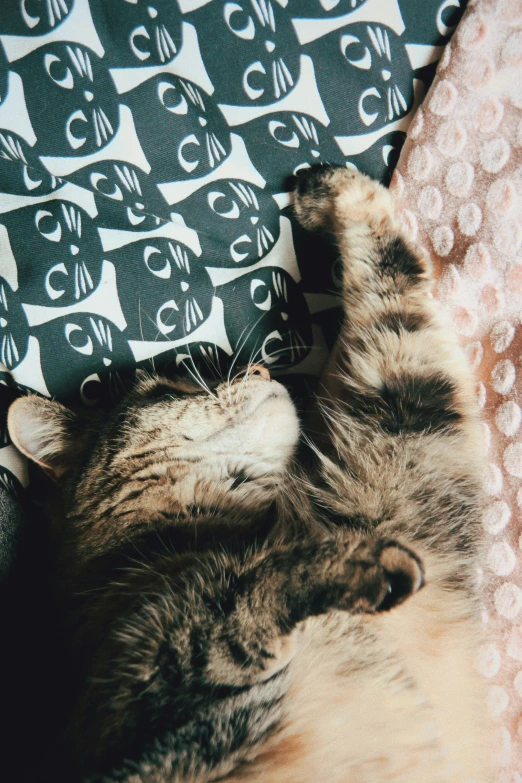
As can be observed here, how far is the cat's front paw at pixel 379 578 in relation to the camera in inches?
24.0

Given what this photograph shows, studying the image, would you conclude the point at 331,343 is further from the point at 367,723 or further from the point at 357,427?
the point at 367,723

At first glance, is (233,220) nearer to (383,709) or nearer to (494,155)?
(494,155)

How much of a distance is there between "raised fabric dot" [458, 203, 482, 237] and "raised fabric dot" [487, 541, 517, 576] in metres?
0.59

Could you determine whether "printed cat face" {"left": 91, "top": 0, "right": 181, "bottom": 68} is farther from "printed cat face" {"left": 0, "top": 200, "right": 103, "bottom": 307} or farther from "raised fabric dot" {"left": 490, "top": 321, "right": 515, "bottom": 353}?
"raised fabric dot" {"left": 490, "top": 321, "right": 515, "bottom": 353}

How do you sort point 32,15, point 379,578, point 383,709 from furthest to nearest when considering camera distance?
1. point 32,15
2. point 383,709
3. point 379,578

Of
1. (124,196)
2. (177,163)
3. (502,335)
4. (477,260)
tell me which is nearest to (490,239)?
(477,260)

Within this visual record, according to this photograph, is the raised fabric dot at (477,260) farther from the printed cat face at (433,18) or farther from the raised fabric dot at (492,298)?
the printed cat face at (433,18)

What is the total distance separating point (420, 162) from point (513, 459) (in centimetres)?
58

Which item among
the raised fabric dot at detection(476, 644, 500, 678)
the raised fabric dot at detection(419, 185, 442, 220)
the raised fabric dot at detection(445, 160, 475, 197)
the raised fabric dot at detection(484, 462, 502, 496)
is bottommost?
the raised fabric dot at detection(476, 644, 500, 678)

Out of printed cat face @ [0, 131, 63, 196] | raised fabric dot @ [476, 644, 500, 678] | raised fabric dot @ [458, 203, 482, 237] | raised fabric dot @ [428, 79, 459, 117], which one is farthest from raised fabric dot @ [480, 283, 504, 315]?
printed cat face @ [0, 131, 63, 196]

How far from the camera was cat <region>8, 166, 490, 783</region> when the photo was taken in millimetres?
624

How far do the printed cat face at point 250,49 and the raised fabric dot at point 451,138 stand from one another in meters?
0.28

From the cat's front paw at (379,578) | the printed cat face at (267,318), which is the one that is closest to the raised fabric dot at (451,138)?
the printed cat face at (267,318)

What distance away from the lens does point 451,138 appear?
89 cm
